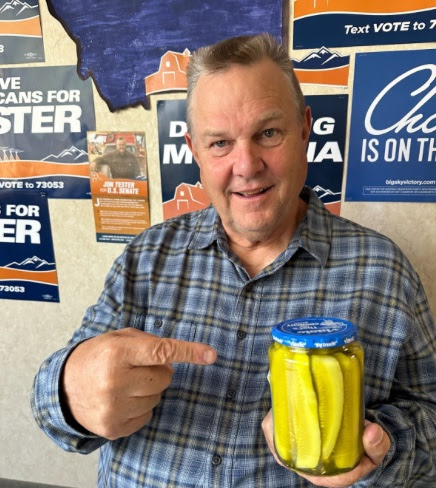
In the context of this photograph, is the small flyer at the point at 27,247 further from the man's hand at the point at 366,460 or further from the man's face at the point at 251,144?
the man's hand at the point at 366,460

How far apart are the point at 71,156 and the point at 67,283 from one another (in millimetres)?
431

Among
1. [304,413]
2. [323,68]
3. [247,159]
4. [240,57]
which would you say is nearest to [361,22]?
[323,68]

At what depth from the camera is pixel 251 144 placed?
848 millimetres

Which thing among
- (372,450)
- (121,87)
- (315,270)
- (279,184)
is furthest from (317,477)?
(121,87)

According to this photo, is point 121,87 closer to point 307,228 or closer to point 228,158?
point 228,158

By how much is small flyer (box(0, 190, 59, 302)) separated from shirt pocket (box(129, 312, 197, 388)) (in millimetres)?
636

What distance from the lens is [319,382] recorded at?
552mm

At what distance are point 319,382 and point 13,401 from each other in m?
1.49

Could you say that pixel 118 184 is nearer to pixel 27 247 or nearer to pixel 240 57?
pixel 27 247

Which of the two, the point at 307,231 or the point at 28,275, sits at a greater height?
the point at 307,231

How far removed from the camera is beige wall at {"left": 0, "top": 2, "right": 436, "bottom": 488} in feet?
3.92

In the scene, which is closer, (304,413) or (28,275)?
(304,413)

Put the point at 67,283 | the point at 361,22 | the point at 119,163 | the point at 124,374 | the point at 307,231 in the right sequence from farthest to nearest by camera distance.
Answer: the point at 67,283, the point at 119,163, the point at 361,22, the point at 307,231, the point at 124,374

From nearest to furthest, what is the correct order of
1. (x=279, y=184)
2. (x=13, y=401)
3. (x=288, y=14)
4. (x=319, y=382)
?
(x=319, y=382)
(x=279, y=184)
(x=288, y=14)
(x=13, y=401)
